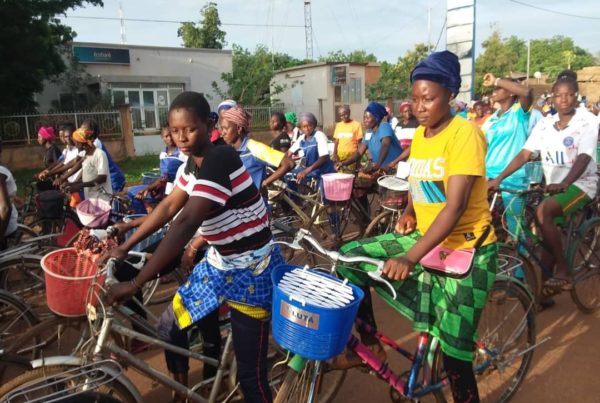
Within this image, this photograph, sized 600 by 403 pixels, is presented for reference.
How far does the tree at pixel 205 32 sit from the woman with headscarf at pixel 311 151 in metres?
25.0

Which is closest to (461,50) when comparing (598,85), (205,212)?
(205,212)

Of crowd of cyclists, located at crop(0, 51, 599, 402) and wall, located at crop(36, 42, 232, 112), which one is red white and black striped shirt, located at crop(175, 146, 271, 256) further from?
wall, located at crop(36, 42, 232, 112)

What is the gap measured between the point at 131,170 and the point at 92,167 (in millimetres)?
9308

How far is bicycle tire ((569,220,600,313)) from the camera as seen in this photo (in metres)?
4.12

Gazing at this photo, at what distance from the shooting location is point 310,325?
1722mm

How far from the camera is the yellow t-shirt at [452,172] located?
2.07 m

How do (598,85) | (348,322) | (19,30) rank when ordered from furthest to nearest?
(598,85), (19,30), (348,322)

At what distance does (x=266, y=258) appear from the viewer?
2.27 m

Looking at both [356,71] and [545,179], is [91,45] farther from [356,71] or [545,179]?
[545,179]

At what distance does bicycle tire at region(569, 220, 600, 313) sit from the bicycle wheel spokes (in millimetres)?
1542

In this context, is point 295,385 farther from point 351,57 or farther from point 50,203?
point 351,57

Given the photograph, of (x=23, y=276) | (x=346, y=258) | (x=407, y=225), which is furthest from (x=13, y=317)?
(x=407, y=225)

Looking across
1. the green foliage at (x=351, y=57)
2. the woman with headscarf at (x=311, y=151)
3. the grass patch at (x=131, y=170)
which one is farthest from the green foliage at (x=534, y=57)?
the woman with headscarf at (x=311, y=151)

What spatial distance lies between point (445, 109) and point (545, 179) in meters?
2.82
